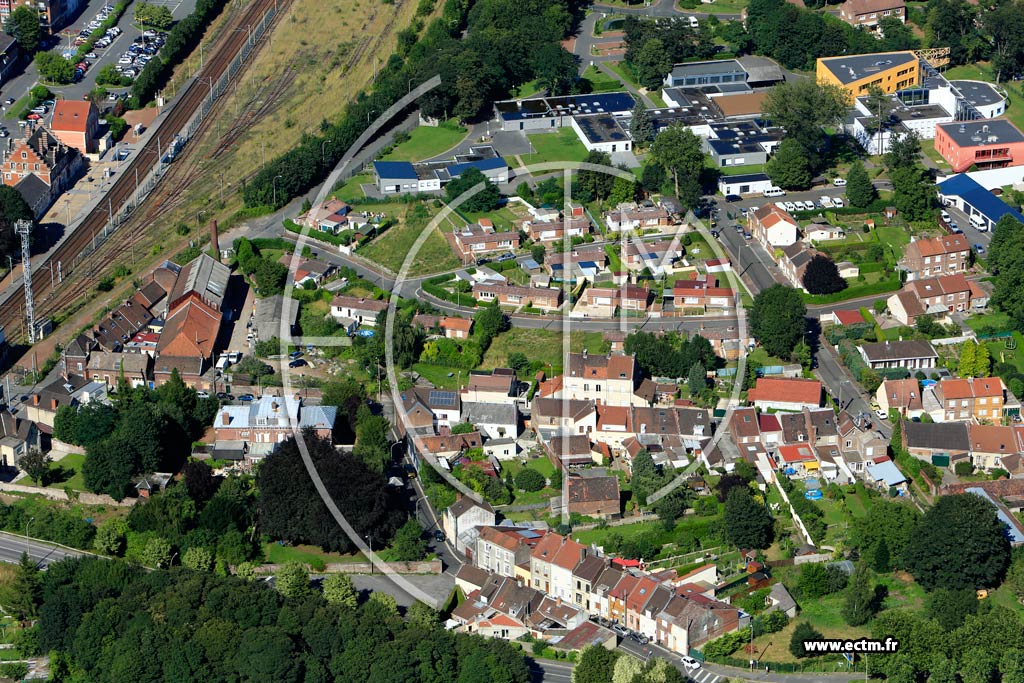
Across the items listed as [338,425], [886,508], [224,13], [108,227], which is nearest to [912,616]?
[886,508]

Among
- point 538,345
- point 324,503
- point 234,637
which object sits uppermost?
point 234,637

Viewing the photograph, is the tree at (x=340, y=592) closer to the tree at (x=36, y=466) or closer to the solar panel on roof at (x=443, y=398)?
the solar panel on roof at (x=443, y=398)

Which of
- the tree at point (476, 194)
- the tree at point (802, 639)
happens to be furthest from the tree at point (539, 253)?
the tree at point (802, 639)

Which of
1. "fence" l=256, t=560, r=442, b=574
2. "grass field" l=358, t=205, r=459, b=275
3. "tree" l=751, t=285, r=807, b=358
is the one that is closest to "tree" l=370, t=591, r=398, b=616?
"fence" l=256, t=560, r=442, b=574

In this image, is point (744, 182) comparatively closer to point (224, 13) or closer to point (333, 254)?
point (333, 254)

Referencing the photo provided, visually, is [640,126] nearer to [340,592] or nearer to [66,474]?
[66,474]

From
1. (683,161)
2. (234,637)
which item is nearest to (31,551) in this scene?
(234,637)

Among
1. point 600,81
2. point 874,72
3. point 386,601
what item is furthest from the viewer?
point 600,81
